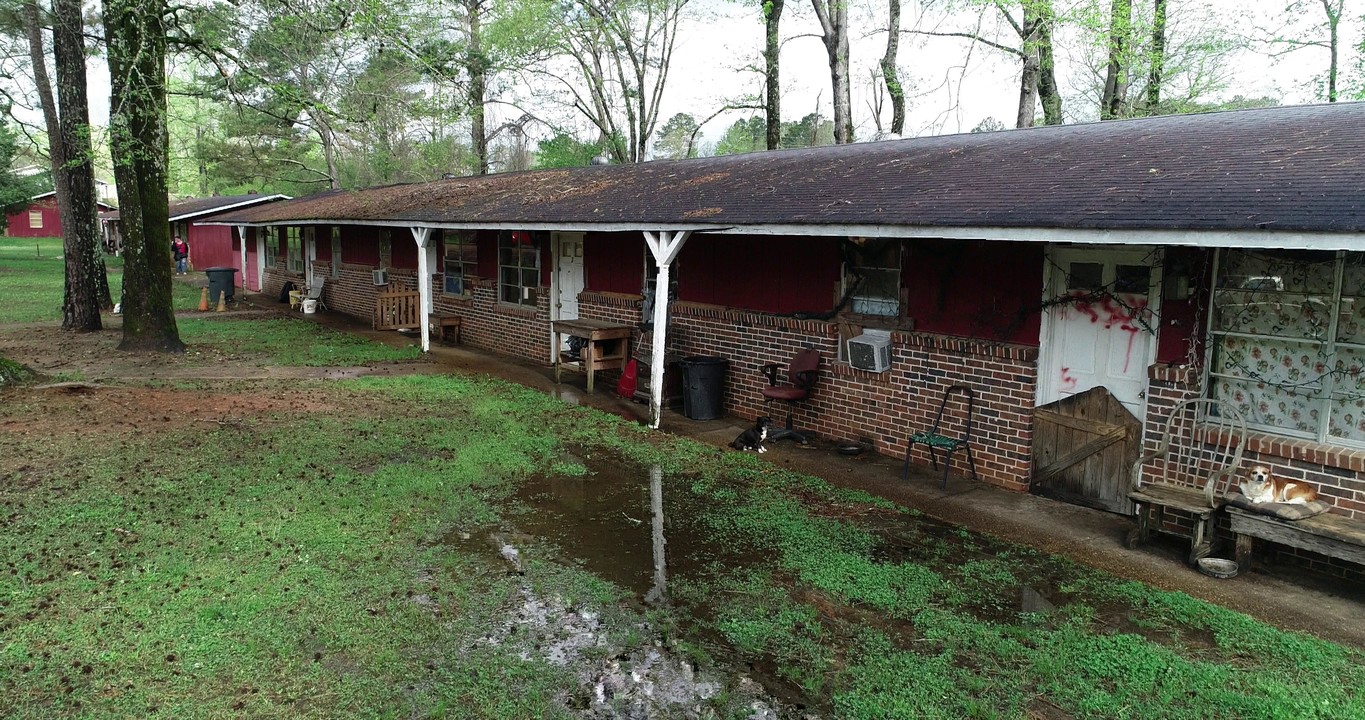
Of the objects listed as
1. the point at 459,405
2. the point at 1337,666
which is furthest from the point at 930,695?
the point at 459,405

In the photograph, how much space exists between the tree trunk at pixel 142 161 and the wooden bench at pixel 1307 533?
13262mm

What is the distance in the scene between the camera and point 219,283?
2325cm

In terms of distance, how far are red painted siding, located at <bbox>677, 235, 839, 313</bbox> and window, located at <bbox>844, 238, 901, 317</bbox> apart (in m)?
0.25

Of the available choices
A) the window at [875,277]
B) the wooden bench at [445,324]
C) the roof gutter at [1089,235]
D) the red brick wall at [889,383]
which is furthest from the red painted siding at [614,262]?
the wooden bench at [445,324]

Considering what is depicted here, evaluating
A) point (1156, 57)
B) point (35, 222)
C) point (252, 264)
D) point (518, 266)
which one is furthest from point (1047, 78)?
point (35, 222)

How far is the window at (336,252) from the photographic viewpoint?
71.8ft

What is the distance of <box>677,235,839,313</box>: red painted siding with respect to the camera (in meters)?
9.53

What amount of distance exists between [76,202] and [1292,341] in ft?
65.1

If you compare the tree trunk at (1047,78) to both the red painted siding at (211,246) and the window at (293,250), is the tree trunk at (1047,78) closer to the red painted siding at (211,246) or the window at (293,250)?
the window at (293,250)

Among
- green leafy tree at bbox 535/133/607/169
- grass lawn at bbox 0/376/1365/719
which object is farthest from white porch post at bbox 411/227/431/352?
green leafy tree at bbox 535/133/607/169

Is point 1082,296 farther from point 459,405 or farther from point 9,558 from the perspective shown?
point 9,558

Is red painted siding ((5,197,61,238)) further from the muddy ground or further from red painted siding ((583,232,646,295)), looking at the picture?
red painted siding ((583,232,646,295))

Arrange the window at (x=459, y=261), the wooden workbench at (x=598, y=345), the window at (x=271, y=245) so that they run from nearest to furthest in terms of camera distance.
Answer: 1. the wooden workbench at (x=598, y=345)
2. the window at (x=459, y=261)
3. the window at (x=271, y=245)

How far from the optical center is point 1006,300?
775 centimetres
